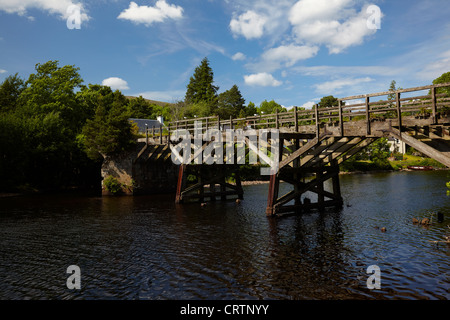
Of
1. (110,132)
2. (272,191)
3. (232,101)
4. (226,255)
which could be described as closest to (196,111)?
(232,101)

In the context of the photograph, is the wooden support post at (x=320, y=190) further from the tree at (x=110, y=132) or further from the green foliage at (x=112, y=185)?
the green foliage at (x=112, y=185)

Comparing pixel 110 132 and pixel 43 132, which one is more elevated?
pixel 43 132

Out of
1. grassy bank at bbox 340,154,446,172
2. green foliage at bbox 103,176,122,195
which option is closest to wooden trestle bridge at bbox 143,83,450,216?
green foliage at bbox 103,176,122,195

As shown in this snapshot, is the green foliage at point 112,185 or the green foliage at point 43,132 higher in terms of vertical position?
the green foliage at point 43,132

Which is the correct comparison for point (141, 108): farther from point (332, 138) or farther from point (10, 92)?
point (332, 138)

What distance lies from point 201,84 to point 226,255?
8385 cm

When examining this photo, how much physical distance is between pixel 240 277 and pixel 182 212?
12.9m

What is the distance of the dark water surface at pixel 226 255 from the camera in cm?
921

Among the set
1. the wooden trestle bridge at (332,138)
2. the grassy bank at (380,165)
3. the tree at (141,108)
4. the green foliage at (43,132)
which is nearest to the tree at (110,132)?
the wooden trestle bridge at (332,138)

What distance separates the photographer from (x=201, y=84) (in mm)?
92375

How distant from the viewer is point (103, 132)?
32.4 meters

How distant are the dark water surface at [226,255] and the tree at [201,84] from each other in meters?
72.7
